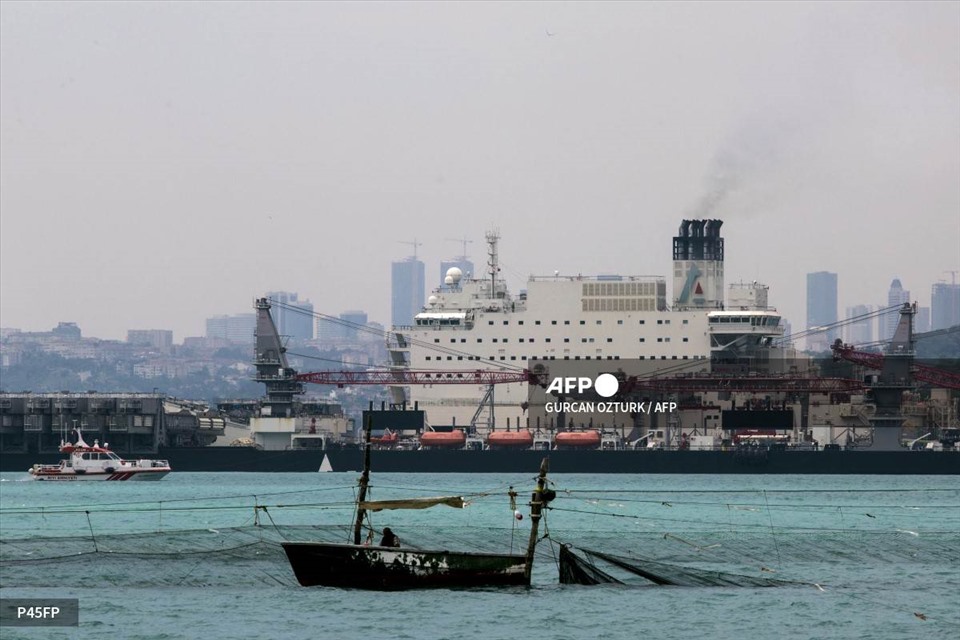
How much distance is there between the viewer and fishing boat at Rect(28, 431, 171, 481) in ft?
238

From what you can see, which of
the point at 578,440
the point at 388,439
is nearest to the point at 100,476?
the point at 388,439

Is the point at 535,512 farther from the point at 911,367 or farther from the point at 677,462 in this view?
the point at 911,367

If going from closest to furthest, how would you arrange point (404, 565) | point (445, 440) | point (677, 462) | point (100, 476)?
point (404, 565), point (100, 476), point (677, 462), point (445, 440)

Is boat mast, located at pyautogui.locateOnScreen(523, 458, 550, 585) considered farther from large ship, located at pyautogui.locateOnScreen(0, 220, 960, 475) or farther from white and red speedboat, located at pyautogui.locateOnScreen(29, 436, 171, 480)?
large ship, located at pyautogui.locateOnScreen(0, 220, 960, 475)

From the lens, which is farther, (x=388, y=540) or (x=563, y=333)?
(x=563, y=333)

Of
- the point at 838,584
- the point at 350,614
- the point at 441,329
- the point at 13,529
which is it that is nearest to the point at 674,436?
the point at 441,329

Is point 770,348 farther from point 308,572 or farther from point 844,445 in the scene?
point 308,572

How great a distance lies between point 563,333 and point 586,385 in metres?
2.92

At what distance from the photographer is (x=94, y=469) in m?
72.5

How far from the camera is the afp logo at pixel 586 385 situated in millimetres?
82438

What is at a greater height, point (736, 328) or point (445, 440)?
point (736, 328)

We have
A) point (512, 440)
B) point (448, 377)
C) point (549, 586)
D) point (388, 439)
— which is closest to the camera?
point (549, 586)

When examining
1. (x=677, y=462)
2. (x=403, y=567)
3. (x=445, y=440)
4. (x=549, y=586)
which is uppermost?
(x=445, y=440)

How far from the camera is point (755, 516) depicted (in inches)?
1984
